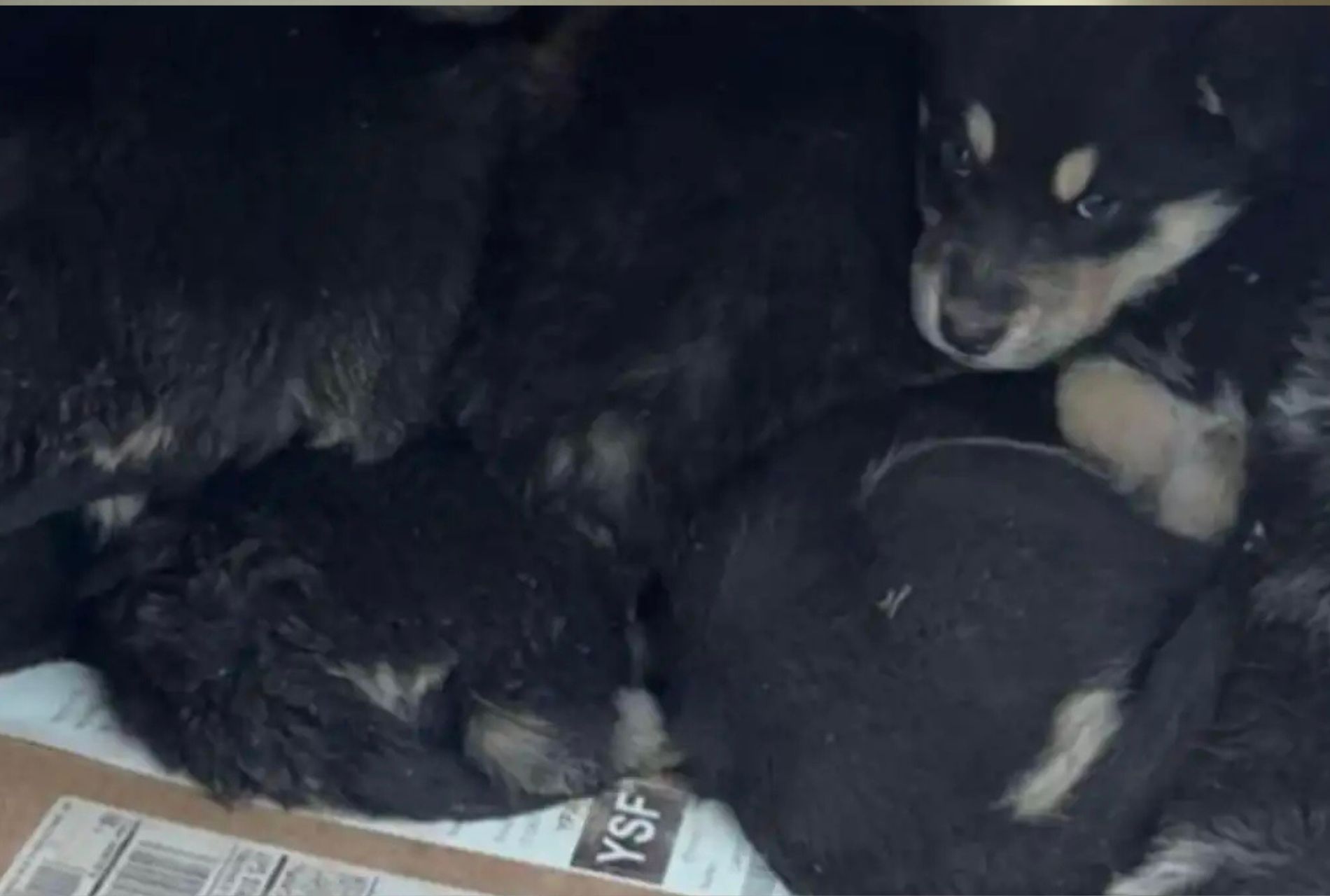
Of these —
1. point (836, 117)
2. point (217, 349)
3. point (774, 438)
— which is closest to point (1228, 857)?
point (774, 438)

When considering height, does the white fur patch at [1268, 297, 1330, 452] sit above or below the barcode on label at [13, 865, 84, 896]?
above

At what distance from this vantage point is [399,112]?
866 mm

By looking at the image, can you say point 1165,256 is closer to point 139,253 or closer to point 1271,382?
point 1271,382

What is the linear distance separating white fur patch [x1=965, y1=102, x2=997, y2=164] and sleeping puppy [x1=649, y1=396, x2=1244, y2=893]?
0.15m

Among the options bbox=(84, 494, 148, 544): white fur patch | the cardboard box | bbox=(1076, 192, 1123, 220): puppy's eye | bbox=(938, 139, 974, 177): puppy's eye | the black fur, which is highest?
bbox=(938, 139, 974, 177): puppy's eye

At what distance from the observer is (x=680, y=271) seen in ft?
2.95

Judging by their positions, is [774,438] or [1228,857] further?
[774,438]

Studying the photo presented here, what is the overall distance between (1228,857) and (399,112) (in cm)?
56

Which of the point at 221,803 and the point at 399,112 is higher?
the point at 399,112

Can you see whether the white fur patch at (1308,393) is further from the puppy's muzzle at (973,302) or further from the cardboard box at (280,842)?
the cardboard box at (280,842)

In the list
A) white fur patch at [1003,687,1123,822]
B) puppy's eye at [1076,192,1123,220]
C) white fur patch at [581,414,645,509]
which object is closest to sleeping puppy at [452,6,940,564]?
white fur patch at [581,414,645,509]

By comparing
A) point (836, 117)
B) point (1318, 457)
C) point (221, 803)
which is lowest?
point (221, 803)

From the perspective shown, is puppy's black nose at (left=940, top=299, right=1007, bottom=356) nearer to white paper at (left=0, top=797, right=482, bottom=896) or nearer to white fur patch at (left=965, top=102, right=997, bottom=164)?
white fur patch at (left=965, top=102, right=997, bottom=164)

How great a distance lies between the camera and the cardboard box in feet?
2.68
